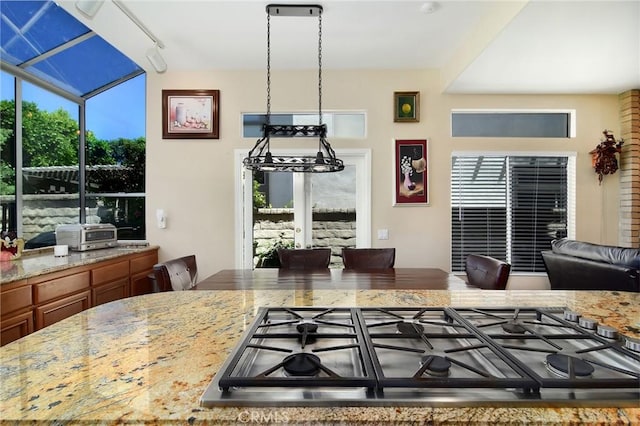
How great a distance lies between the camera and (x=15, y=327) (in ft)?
6.91

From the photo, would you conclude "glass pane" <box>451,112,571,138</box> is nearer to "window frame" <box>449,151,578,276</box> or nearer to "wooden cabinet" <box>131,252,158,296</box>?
"window frame" <box>449,151,578,276</box>

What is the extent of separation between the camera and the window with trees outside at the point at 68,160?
299cm

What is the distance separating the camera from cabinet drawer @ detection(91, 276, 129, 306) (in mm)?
2859

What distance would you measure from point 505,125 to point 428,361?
4.04 m

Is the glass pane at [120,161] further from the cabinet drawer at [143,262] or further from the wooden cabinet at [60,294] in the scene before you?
the wooden cabinet at [60,294]

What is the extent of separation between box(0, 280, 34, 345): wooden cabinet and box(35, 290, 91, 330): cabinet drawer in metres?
0.07

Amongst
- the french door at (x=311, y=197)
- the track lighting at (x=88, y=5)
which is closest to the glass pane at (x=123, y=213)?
the french door at (x=311, y=197)

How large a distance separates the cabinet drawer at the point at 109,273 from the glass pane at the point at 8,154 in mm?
926

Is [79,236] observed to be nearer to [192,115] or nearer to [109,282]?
[109,282]

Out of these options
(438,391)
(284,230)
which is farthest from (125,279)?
(438,391)

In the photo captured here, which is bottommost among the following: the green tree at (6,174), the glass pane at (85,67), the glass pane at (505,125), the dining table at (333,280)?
the dining table at (333,280)

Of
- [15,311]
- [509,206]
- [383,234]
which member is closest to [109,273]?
[15,311]

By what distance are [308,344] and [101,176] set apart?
4.11 meters

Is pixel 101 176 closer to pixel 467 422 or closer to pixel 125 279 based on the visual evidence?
pixel 125 279
